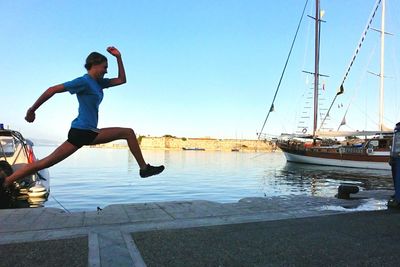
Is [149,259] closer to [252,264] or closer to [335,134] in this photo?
[252,264]

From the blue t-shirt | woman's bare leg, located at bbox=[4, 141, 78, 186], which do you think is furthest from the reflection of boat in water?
the blue t-shirt

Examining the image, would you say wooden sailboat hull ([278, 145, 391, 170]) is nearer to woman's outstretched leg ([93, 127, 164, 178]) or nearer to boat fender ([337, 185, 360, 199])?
boat fender ([337, 185, 360, 199])

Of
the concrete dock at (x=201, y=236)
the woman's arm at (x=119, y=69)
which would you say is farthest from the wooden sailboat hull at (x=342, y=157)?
the woman's arm at (x=119, y=69)

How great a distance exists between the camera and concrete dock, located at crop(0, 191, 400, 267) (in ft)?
14.6

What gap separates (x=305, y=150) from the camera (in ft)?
187

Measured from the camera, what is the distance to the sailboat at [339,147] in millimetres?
46325

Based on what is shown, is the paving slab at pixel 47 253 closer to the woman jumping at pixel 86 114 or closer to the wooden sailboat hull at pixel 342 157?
the woman jumping at pixel 86 114

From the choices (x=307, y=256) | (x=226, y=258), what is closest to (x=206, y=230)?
(x=226, y=258)

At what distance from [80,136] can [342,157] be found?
5039cm

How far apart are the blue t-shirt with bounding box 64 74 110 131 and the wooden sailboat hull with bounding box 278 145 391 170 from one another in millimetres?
A: 46805

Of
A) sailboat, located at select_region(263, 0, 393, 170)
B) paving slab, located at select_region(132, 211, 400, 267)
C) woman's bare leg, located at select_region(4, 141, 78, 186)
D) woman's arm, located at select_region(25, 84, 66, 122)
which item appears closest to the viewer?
paving slab, located at select_region(132, 211, 400, 267)

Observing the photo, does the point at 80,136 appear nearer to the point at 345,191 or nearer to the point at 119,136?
the point at 119,136

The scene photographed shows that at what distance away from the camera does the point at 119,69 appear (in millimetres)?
5531

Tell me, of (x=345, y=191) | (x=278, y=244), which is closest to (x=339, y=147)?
(x=345, y=191)
